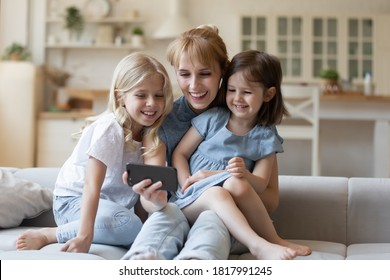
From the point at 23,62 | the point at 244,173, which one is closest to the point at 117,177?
the point at 244,173

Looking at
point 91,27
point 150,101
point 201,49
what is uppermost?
point 91,27

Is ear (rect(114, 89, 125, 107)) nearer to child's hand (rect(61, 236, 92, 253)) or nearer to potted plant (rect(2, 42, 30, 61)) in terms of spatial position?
child's hand (rect(61, 236, 92, 253))

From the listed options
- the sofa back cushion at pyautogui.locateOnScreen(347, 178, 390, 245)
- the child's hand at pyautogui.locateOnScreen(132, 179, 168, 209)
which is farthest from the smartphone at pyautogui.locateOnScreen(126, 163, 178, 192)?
the sofa back cushion at pyautogui.locateOnScreen(347, 178, 390, 245)

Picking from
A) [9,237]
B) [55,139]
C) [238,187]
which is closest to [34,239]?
[9,237]

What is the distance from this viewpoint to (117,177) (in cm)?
162

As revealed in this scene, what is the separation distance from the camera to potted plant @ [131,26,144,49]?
5422 mm

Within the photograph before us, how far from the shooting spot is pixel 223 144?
1666mm

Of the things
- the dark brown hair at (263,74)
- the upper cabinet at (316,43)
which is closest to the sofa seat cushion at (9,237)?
the dark brown hair at (263,74)

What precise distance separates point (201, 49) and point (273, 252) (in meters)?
0.54

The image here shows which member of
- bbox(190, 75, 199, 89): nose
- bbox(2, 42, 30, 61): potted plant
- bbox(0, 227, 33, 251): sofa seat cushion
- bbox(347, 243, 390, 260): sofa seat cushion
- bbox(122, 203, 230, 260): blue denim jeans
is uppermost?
bbox(2, 42, 30, 61): potted plant

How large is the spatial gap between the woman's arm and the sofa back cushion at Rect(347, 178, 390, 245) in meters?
0.69

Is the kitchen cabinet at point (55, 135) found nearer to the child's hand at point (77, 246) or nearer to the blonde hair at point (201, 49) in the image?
the blonde hair at point (201, 49)

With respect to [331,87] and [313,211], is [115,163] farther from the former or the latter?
[331,87]
